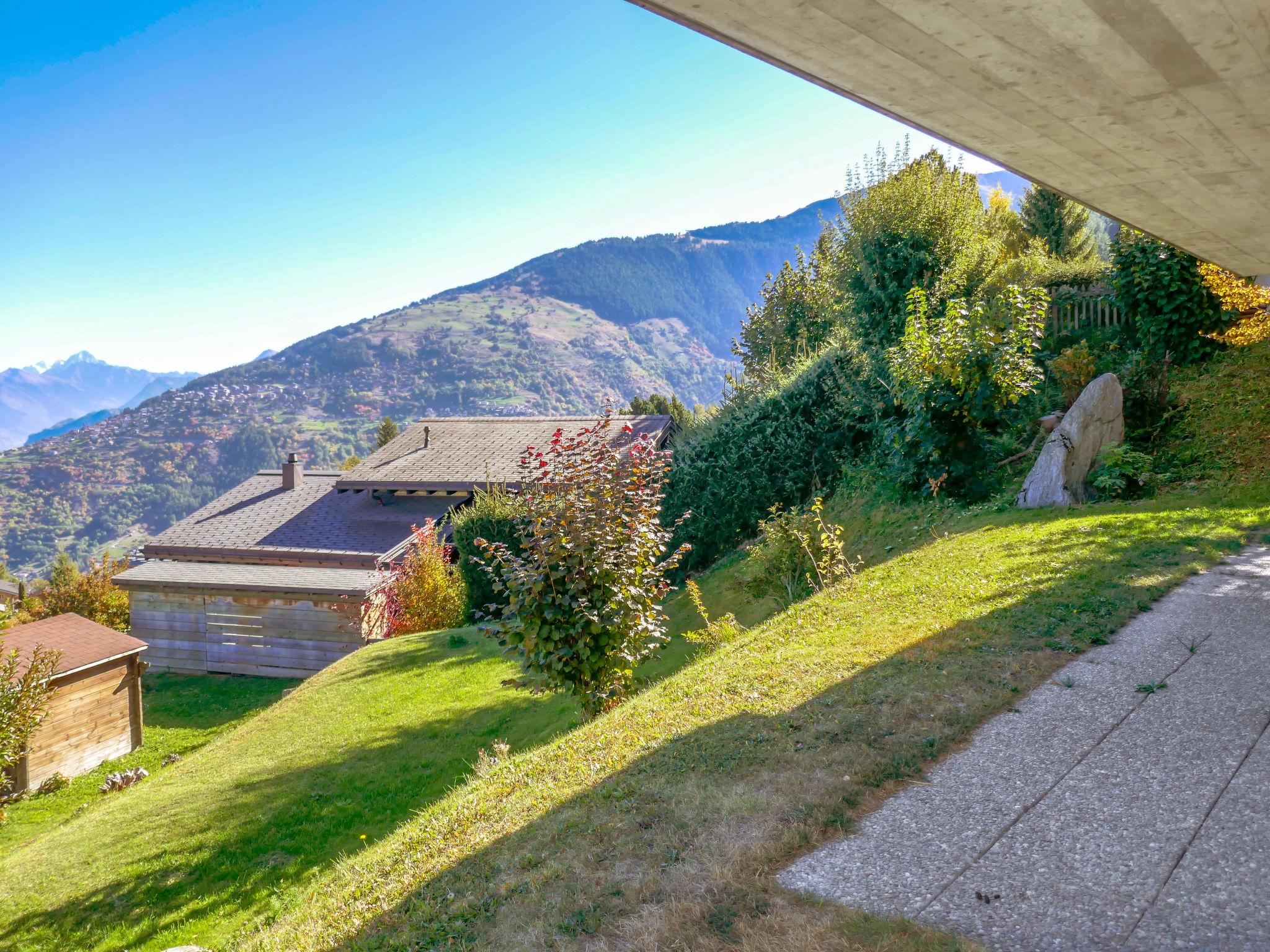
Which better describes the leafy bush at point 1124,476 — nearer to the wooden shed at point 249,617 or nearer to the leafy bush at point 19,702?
the wooden shed at point 249,617

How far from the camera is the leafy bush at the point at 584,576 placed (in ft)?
21.7

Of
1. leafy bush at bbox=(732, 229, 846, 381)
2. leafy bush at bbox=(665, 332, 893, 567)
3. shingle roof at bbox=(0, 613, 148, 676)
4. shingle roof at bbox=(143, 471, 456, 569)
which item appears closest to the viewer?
shingle roof at bbox=(0, 613, 148, 676)

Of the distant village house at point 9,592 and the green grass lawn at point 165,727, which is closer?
the green grass lawn at point 165,727

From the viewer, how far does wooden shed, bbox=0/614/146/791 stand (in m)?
13.4

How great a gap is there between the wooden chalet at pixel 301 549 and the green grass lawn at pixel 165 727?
1.89 feet

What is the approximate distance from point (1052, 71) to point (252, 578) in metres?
19.3

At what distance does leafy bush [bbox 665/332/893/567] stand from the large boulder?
420 cm

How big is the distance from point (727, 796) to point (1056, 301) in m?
14.5

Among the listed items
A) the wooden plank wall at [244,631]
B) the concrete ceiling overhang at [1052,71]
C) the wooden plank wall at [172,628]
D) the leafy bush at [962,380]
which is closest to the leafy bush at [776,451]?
the leafy bush at [962,380]

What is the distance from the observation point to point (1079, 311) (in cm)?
1455

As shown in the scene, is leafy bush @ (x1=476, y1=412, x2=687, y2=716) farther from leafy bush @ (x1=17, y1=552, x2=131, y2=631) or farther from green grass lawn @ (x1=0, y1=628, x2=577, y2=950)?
leafy bush @ (x1=17, y1=552, x2=131, y2=631)

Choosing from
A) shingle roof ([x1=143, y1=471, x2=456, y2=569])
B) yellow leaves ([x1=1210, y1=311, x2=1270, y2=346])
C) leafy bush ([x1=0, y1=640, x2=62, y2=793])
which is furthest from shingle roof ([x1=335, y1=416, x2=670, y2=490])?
yellow leaves ([x1=1210, y1=311, x2=1270, y2=346])

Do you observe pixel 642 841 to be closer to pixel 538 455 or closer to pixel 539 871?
pixel 539 871

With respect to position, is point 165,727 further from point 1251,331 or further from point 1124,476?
point 1251,331
